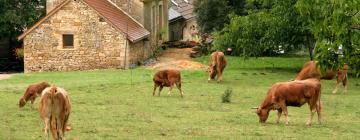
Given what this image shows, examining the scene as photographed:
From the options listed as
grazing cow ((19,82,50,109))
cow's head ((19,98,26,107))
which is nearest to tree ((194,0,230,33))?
grazing cow ((19,82,50,109))

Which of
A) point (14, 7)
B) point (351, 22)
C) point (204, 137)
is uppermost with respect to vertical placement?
point (14, 7)

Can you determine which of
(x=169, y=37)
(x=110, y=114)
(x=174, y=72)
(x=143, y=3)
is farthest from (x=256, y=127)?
(x=169, y=37)

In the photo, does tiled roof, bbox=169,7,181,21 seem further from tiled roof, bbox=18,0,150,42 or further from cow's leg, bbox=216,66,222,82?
cow's leg, bbox=216,66,222,82

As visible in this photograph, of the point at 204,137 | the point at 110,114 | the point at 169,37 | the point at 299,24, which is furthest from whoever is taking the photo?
the point at 169,37

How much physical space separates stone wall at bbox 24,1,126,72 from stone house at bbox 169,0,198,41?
1907 centimetres

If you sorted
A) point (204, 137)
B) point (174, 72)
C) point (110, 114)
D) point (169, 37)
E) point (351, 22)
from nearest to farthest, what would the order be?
point (351, 22), point (204, 137), point (110, 114), point (174, 72), point (169, 37)

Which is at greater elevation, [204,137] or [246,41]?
[246,41]

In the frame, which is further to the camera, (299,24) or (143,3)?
(143,3)

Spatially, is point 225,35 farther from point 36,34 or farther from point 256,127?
point 256,127

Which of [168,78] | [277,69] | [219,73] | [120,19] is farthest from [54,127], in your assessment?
[120,19]

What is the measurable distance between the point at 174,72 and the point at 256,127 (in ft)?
26.8

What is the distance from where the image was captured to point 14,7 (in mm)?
48281

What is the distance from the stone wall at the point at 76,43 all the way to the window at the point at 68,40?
0.75 feet

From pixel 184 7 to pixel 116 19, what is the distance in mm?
25296
